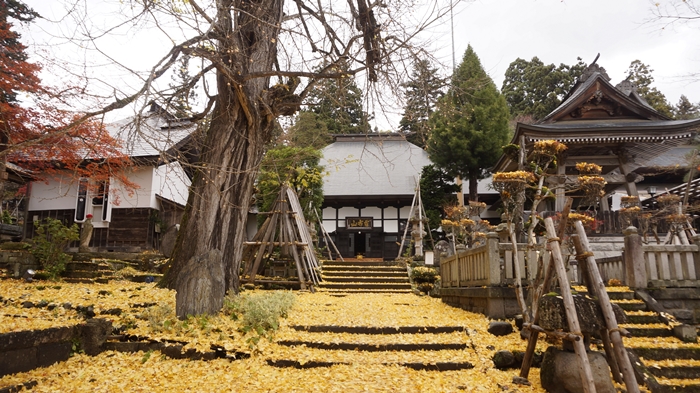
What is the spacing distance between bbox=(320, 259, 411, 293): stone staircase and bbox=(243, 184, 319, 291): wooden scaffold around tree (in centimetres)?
89

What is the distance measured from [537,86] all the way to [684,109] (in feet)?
36.8

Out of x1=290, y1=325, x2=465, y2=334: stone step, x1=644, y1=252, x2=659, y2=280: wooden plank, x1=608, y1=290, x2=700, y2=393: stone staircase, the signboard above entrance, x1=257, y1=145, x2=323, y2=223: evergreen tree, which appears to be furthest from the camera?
the signboard above entrance

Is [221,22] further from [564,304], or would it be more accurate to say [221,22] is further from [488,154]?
[488,154]

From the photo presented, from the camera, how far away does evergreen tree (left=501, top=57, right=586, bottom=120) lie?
108 ft

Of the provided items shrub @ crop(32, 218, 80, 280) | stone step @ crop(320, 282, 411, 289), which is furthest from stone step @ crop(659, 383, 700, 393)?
shrub @ crop(32, 218, 80, 280)

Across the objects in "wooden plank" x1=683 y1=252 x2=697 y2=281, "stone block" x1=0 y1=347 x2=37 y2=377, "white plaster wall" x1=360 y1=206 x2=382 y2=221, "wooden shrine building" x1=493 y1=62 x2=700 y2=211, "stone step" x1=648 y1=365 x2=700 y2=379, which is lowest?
"stone step" x1=648 y1=365 x2=700 y2=379

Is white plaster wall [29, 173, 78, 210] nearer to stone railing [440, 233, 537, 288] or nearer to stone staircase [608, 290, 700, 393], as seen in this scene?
stone railing [440, 233, 537, 288]

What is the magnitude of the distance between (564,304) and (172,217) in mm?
18138

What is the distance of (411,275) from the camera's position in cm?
1383

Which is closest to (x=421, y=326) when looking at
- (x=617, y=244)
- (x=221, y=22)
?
(x=221, y=22)

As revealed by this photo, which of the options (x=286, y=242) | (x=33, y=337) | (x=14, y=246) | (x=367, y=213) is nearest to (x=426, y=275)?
(x=286, y=242)

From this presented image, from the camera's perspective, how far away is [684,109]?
32.3 meters

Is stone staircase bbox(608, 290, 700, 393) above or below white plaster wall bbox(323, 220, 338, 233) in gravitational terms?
below

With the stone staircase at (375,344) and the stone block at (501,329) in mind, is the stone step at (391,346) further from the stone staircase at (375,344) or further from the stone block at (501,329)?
the stone block at (501,329)
